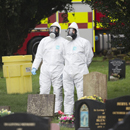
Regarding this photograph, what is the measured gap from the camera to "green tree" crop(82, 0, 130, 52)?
912 centimetres

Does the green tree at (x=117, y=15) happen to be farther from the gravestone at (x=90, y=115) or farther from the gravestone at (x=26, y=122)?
the gravestone at (x=26, y=122)

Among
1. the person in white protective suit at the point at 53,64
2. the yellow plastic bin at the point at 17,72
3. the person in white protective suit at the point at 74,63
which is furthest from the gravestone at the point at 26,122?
the yellow plastic bin at the point at 17,72

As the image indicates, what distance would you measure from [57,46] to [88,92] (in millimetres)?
1264

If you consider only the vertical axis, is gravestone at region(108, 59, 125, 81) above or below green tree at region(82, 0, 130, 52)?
below

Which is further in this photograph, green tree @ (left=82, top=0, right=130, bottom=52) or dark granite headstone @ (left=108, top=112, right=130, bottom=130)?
green tree @ (left=82, top=0, right=130, bottom=52)

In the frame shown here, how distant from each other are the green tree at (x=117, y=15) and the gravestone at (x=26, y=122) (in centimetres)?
528

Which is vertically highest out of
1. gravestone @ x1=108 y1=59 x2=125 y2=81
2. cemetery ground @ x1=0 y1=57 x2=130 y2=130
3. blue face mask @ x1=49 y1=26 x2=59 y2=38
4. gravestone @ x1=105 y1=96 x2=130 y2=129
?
blue face mask @ x1=49 y1=26 x2=59 y2=38

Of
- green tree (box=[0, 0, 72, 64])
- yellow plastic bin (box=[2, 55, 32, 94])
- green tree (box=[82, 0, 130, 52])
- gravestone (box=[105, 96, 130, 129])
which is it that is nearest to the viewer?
gravestone (box=[105, 96, 130, 129])

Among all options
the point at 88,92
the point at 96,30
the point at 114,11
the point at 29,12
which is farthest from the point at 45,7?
the point at 88,92

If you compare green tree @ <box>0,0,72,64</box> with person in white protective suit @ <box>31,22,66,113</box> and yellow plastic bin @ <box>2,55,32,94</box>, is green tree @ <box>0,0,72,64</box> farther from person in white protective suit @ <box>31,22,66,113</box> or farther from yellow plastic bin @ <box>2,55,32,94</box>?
person in white protective suit @ <box>31,22,66,113</box>

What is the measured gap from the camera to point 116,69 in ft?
46.0

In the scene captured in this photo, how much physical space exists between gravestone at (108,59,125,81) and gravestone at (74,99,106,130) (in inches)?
294

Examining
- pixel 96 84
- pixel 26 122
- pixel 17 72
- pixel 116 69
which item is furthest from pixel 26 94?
pixel 26 122

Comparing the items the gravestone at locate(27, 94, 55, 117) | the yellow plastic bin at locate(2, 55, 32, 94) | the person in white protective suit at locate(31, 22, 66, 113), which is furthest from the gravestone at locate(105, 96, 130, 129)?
the yellow plastic bin at locate(2, 55, 32, 94)
